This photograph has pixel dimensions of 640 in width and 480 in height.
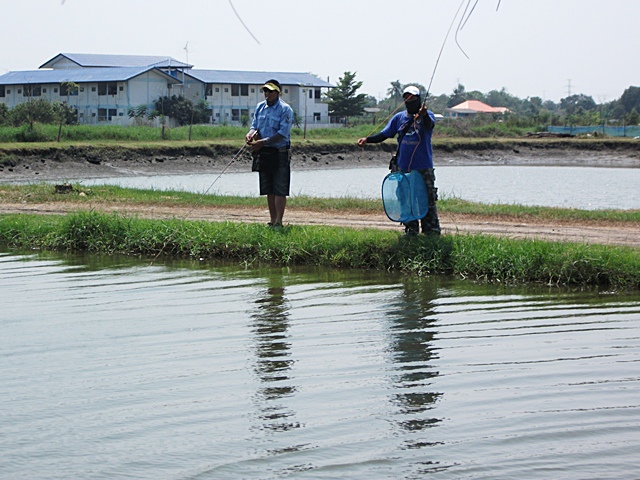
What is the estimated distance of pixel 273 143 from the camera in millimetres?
10336

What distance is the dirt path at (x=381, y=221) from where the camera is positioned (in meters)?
10.3

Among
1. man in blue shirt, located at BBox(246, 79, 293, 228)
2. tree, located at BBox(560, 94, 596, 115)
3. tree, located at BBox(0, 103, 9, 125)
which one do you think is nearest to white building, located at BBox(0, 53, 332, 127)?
tree, located at BBox(0, 103, 9, 125)

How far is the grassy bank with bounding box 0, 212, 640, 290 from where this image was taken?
8.31 metres

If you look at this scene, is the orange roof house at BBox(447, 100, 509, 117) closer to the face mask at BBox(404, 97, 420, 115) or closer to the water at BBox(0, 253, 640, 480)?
the face mask at BBox(404, 97, 420, 115)

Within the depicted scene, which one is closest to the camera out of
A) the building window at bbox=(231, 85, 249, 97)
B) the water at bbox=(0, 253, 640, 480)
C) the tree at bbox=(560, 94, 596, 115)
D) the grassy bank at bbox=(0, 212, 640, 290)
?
the water at bbox=(0, 253, 640, 480)

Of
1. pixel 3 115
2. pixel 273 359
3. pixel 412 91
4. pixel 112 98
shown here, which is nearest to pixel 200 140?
pixel 3 115

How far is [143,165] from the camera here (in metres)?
33.5

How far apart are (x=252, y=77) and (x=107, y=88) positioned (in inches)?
552

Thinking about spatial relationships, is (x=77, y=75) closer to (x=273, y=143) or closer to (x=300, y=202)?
(x=300, y=202)

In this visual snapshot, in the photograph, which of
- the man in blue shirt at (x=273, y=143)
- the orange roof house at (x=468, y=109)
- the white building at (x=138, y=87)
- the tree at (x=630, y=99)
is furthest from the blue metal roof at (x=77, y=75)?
the tree at (x=630, y=99)

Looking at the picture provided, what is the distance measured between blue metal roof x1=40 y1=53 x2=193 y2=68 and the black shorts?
190ft

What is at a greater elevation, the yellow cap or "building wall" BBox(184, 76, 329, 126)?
"building wall" BBox(184, 76, 329, 126)

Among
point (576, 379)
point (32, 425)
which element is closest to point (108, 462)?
point (32, 425)

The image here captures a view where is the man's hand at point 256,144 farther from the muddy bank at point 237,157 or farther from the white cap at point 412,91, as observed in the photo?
the muddy bank at point 237,157
